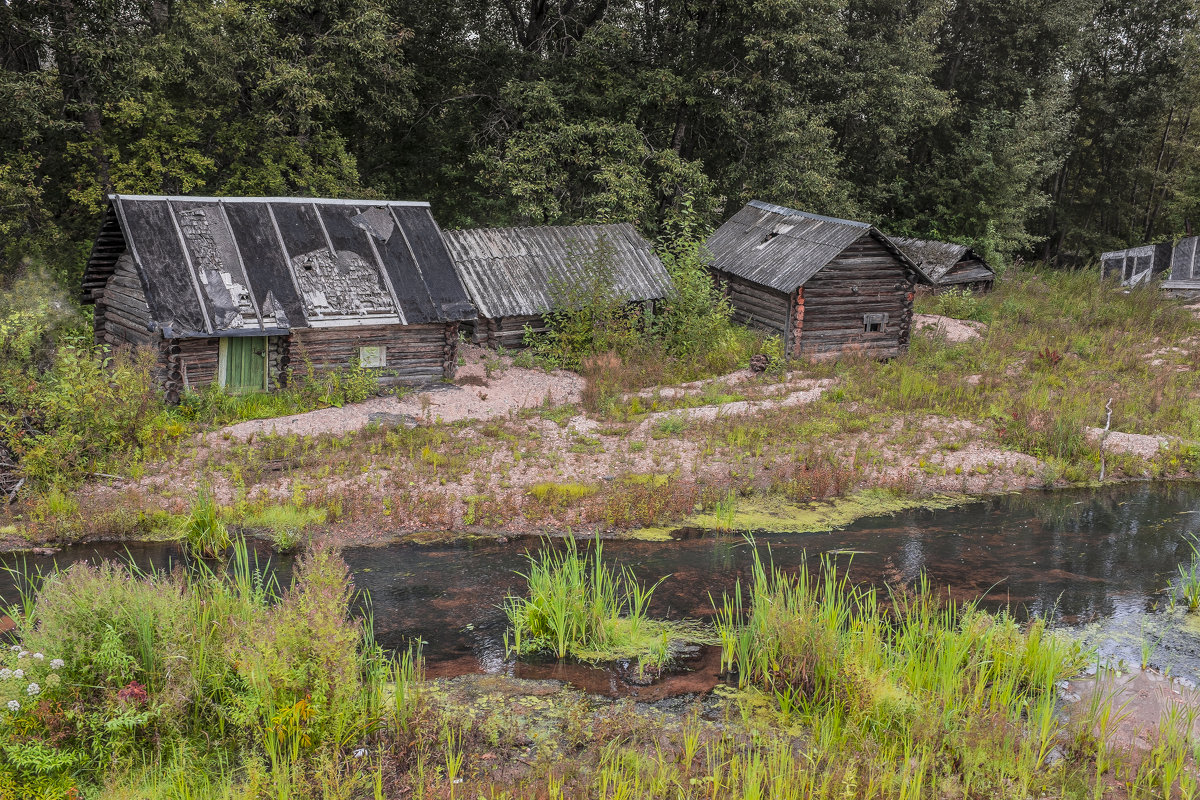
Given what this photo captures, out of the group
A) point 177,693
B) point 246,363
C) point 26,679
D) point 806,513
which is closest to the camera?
point 26,679

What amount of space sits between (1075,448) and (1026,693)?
9.96m

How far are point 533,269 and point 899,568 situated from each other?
13.4 metres

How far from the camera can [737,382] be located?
20.4 meters

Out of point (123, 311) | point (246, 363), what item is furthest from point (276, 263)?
point (123, 311)

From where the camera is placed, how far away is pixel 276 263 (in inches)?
719

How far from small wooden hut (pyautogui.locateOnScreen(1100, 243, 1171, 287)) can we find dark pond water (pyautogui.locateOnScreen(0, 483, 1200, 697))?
18946 millimetres

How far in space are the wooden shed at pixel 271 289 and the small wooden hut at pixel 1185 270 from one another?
25.1 meters

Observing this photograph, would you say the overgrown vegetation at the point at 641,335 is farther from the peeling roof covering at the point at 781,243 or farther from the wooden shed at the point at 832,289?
the peeling roof covering at the point at 781,243

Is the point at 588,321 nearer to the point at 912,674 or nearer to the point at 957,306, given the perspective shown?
the point at 957,306

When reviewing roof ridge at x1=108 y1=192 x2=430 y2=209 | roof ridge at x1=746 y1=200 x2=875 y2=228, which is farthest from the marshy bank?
roof ridge at x1=746 y1=200 x2=875 y2=228

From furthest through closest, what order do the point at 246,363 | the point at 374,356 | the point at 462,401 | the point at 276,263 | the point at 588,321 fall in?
1. the point at 588,321
2. the point at 374,356
3. the point at 462,401
4. the point at 276,263
5. the point at 246,363

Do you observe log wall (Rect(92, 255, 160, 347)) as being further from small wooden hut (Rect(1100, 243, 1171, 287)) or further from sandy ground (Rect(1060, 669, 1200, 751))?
small wooden hut (Rect(1100, 243, 1171, 287))

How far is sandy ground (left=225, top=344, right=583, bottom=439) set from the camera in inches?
648

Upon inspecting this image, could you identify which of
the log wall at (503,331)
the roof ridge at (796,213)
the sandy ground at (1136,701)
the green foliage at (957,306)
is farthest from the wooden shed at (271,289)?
the green foliage at (957,306)
